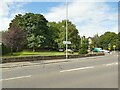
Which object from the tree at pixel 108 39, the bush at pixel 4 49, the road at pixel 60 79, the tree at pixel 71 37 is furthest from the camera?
the tree at pixel 108 39

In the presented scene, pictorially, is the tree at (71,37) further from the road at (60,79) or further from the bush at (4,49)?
the road at (60,79)

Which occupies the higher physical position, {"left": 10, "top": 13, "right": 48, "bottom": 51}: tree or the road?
{"left": 10, "top": 13, "right": 48, "bottom": 51}: tree

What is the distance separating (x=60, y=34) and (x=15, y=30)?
35.4m

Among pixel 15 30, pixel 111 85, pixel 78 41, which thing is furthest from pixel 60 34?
pixel 111 85

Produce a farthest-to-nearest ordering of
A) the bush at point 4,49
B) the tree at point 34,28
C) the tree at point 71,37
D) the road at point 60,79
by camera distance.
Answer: the tree at point 71,37 < the tree at point 34,28 < the bush at point 4,49 < the road at point 60,79

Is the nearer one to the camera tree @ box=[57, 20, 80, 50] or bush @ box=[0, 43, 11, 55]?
bush @ box=[0, 43, 11, 55]

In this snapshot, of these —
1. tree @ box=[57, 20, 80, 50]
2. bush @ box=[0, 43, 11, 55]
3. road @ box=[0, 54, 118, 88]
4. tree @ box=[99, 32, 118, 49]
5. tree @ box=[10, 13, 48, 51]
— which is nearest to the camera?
road @ box=[0, 54, 118, 88]

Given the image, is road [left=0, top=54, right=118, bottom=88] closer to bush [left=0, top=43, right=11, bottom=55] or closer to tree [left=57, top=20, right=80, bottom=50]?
bush [left=0, top=43, right=11, bottom=55]

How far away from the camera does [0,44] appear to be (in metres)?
43.0

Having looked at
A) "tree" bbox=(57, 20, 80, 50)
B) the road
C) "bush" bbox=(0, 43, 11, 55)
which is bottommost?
the road

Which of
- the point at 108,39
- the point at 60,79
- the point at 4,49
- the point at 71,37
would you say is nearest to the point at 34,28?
the point at 71,37

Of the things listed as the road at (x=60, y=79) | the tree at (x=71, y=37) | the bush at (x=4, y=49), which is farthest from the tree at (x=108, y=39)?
the road at (x=60, y=79)

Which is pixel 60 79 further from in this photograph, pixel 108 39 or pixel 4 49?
pixel 108 39

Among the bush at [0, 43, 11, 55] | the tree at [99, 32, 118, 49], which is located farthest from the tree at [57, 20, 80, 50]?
the tree at [99, 32, 118, 49]
